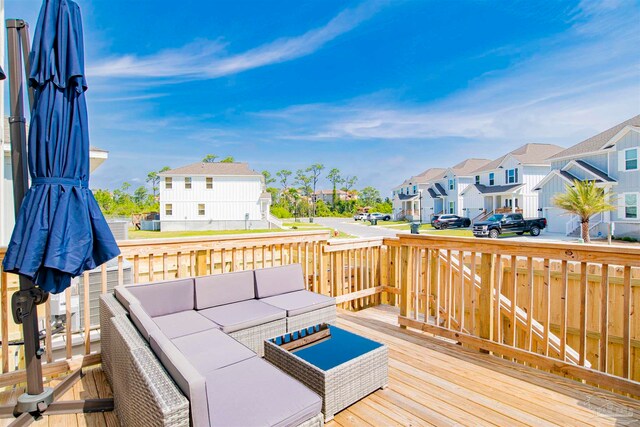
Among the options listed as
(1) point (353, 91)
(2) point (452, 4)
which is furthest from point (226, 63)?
(2) point (452, 4)

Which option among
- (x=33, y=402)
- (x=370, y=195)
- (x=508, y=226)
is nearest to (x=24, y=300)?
(x=33, y=402)

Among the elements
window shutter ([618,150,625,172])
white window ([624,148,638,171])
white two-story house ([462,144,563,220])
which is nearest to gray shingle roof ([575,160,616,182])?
window shutter ([618,150,625,172])

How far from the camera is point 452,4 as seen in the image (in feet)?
34.5

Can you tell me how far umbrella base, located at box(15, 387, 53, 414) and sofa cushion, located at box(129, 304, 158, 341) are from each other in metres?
0.80

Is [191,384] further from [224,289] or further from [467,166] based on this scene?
[467,166]

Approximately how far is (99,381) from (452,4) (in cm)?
1325

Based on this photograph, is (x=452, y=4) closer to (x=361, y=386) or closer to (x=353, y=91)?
(x=361, y=386)

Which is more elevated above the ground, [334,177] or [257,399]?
[334,177]

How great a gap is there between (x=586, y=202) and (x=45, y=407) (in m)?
18.8

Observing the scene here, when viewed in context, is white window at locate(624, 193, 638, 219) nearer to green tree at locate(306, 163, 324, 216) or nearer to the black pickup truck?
the black pickup truck

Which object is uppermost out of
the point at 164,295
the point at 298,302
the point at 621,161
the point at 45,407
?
the point at 621,161

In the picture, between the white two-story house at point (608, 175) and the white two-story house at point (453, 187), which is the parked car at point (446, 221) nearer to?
the white two-story house at point (453, 187)

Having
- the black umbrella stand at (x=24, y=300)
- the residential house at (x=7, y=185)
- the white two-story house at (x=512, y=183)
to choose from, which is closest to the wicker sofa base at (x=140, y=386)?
the black umbrella stand at (x=24, y=300)

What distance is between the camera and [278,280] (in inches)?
142
